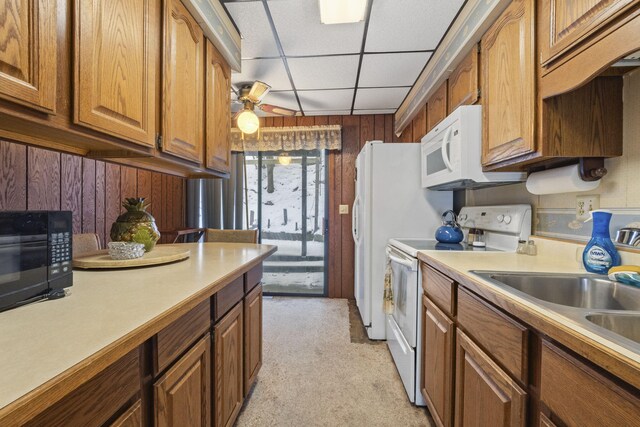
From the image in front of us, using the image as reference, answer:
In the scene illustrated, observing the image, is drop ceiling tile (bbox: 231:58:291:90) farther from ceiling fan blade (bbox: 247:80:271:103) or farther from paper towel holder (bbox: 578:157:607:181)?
paper towel holder (bbox: 578:157:607:181)

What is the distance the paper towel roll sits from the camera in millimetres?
1261

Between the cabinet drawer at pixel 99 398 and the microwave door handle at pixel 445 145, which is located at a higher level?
the microwave door handle at pixel 445 145

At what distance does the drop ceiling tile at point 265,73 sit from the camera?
242 cm

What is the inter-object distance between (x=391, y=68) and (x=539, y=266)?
194 centimetres

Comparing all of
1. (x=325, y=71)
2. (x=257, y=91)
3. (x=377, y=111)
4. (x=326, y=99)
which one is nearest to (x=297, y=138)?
(x=326, y=99)

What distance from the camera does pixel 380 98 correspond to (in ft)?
10.4

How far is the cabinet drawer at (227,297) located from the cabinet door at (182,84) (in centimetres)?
70

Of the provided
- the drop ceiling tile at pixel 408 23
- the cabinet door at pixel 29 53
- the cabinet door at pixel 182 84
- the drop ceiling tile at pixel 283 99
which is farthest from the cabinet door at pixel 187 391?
the drop ceiling tile at pixel 283 99

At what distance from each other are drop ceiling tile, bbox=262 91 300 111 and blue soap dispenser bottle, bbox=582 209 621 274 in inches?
104

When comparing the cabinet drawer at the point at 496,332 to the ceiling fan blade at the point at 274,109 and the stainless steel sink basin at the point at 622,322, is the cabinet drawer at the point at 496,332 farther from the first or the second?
the ceiling fan blade at the point at 274,109

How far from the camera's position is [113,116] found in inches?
41.0

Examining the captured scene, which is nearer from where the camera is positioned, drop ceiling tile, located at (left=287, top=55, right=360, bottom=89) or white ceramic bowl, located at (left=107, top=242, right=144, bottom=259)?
white ceramic bowl, located at (left=107, top=242, right=144, bottom=259)

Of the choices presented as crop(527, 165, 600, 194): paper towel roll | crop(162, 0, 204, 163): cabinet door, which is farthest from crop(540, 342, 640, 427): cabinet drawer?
crop(162, 0, 204, 163): cabinet door

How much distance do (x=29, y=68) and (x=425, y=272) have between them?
1.75 m
